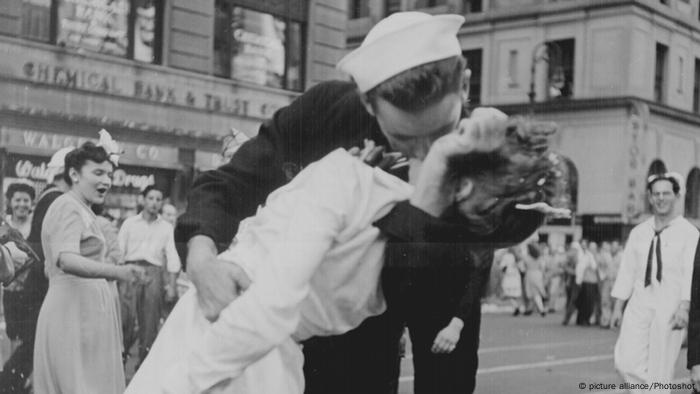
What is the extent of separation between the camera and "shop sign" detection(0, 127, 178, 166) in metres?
9.86

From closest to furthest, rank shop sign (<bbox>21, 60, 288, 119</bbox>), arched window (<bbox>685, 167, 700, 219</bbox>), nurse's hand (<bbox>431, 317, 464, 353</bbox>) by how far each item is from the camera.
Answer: nurse's hand (<bbox>431, 317, 464, 353</bbox>), shop sign (<bbox>21, 60, 288, 119</bbox>), arched window (<bbox>685, 167, 700, 219</bbox>)

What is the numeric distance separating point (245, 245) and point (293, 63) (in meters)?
11.2

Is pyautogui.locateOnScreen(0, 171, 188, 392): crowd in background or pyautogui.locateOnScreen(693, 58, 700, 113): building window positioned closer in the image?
pyautogui.locateOnScreen(0, 171, 188, 392): crowd in background

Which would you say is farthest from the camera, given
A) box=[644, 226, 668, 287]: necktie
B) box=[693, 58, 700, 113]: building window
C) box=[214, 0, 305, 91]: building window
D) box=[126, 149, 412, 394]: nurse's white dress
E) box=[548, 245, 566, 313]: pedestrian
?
box=[548, 245, 566, 313]: pedestrian

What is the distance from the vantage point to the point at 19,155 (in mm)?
9688

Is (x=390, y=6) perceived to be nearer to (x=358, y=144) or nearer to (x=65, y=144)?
(x=65, y=144)

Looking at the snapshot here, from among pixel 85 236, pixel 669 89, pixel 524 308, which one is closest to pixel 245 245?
pixel 85 236

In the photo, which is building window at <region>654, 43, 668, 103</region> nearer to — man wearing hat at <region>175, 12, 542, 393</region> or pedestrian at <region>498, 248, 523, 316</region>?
pedestrian at <region>498, 248, 523, 316</region>

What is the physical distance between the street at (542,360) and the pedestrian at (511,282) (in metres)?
2.05

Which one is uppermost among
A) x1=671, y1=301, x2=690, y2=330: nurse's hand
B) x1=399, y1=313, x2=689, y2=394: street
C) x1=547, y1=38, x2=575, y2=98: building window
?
x1=547, y1=38, x2=575, y2=98: building window

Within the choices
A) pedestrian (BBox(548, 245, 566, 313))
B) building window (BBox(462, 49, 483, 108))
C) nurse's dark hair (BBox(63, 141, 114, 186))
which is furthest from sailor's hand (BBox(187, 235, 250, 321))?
pedestrian (BBox(548, 245, 566, 313))

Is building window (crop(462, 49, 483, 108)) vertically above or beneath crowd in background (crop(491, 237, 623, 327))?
above

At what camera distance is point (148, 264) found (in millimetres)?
7258

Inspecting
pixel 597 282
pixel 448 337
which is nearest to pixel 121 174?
pixel 597 282
